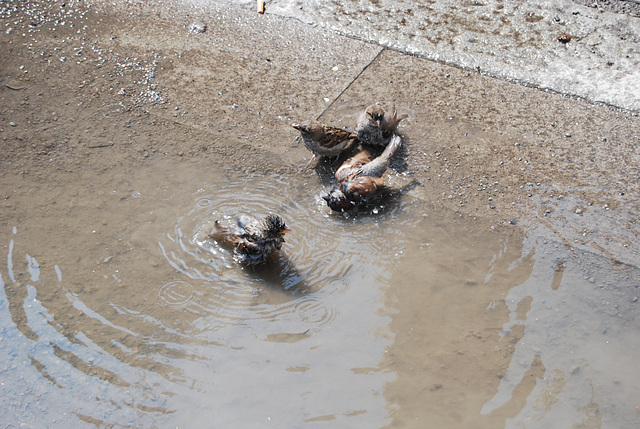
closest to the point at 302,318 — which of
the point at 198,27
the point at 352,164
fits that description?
the point at 352,164

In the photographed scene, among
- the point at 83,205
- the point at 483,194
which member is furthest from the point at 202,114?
the point at 483,194

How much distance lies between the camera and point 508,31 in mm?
6871

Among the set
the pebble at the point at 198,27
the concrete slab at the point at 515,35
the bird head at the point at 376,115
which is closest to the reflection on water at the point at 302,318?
the bird head at the point at 376,115

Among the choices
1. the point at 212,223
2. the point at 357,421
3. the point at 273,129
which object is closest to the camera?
the point at 357,421

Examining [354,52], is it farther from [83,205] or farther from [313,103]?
[83,205]

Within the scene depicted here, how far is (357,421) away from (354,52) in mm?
4655

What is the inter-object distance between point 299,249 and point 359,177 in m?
0.87

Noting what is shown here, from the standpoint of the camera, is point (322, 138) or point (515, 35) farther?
point (515, 35)

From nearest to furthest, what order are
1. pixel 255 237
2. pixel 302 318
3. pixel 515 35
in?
pixel 302 318, pixel 255 237, pixel 515 35

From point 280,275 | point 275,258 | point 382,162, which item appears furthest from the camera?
point 382,162

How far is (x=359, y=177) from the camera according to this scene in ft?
16.2

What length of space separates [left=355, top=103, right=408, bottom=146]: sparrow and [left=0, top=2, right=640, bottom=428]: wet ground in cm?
28

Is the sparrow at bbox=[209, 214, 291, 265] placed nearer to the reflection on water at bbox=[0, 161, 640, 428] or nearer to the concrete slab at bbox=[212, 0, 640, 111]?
the reflection on water at bbox=[0, 161, 640, 428]

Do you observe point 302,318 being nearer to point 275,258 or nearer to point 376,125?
point 275,258
